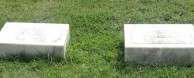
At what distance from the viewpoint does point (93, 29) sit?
5781 millimetres

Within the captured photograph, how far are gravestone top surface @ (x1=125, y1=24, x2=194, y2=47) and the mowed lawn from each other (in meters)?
0.27

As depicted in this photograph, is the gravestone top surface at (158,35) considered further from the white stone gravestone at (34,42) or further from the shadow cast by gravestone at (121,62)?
the white stone gravestone at (34,42)

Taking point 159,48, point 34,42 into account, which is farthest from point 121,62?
point 34,42

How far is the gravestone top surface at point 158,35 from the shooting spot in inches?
186

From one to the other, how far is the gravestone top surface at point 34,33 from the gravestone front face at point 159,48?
81 centimetres

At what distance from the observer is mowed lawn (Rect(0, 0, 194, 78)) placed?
4637 mm

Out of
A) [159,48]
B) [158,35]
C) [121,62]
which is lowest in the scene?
[121,62]

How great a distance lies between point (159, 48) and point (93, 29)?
1396 mm

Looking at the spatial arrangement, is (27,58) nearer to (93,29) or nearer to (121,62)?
(121,62)

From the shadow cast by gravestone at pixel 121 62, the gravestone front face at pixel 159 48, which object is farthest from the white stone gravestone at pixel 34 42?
the gravestone front face at pixel 159 48

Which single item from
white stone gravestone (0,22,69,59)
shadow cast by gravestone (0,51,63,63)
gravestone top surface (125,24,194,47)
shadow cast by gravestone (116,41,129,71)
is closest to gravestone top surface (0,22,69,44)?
white stone gravestone (0,22,69,59)

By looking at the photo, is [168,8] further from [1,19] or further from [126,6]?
[1,19]

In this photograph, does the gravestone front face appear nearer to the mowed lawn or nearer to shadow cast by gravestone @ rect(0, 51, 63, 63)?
the mowed lawn

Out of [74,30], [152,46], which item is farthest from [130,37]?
[74,30]
